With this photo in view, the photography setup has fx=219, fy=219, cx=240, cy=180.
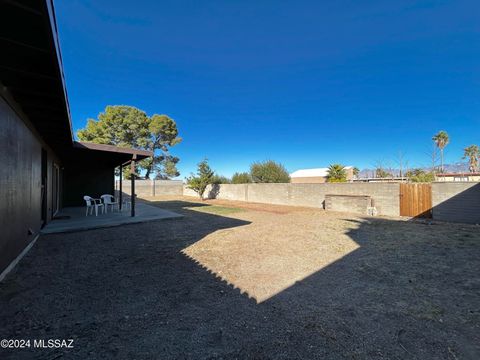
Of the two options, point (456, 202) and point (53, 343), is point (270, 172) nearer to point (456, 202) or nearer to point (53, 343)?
point (456, 202)

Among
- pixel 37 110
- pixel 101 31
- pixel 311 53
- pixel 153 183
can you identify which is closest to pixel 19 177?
pixel 37 110

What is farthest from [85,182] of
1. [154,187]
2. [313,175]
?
[313,175]

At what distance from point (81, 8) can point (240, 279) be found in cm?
847

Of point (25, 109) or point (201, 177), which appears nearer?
point (25, 109)

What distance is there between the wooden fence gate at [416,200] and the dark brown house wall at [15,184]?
40.7ft

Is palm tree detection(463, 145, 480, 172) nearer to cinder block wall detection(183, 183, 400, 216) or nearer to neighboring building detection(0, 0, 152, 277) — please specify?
cinder block wall detection(183, 183, 400, 216)

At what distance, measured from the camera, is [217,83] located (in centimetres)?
1383

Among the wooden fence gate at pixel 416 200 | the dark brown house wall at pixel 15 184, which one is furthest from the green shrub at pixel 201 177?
the dark brown house wall at pixel 15 184

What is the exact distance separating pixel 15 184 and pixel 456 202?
41.6 ft

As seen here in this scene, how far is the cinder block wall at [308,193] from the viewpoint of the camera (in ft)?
33.3

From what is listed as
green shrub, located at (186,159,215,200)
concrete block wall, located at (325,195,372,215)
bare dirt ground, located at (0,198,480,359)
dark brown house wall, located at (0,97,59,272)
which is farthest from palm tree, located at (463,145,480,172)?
dark brown house wall, located at (0,97,59,272)

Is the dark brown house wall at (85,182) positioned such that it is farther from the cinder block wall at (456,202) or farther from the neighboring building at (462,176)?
the neighboring building at (462,176)

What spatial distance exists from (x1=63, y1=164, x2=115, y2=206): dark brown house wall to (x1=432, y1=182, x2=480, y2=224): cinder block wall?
50.8 ft

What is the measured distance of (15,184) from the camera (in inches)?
138
